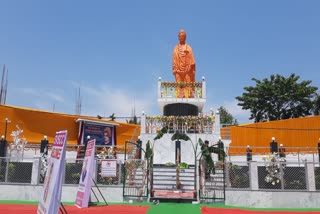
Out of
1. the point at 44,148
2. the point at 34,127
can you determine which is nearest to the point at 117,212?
the point at 44,148

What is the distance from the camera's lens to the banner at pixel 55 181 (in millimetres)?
4570

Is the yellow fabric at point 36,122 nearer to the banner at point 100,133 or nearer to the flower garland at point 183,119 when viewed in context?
the banner at point 100,133

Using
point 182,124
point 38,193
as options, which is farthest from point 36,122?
point 182,124

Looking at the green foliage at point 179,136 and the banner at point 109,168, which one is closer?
the banner at point 109,168

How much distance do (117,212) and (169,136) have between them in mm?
9468

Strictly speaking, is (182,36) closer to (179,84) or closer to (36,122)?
(179,84)

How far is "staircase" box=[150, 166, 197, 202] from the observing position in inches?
487

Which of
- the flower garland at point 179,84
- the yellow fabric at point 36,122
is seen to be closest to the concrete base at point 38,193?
the yellow fabric at point 36,122

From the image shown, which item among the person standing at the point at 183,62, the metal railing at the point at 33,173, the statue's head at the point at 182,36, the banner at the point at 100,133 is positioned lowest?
the metal railing at the point at 33,173

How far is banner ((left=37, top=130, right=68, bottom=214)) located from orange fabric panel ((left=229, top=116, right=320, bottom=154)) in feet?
71.1

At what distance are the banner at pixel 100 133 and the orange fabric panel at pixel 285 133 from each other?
968 cm

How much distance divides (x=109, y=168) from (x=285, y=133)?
17.7 meters

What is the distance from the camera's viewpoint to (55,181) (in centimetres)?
467

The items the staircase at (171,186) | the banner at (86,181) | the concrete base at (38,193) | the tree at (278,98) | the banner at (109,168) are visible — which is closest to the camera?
the banner at (86,181)
